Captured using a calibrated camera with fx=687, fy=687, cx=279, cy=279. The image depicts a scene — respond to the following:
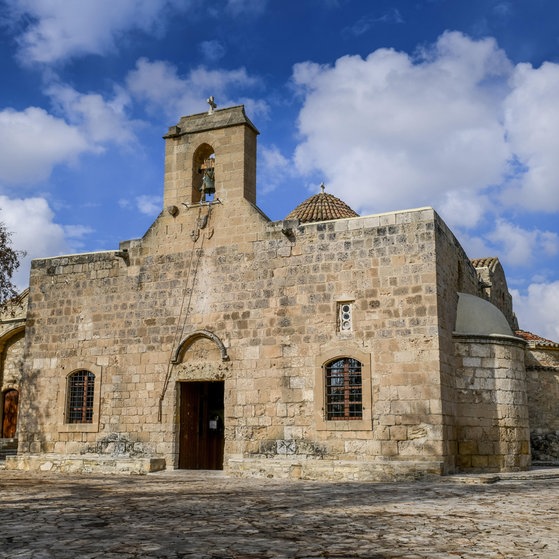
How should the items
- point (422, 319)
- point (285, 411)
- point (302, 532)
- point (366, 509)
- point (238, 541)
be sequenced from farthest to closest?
point (285, 411) → point (422, 319) → point (366, 509) → point (302, 532) → point (238, 541)

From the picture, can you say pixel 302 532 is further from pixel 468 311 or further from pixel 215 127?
pixel 215 127

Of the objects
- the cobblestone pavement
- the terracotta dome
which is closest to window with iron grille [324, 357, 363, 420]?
the cobblestone pavement

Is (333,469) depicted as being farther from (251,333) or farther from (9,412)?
(9,412)

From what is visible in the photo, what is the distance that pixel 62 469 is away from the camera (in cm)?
1416

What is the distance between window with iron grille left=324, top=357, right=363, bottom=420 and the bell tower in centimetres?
403

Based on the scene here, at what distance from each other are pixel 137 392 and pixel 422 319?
6.13 meters

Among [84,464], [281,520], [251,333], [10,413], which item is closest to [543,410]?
[251,333]

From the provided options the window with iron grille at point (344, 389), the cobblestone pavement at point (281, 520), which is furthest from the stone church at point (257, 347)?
the cobblestone pavement at point (281, 520)

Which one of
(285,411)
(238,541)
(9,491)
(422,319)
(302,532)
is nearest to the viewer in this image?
(238,541)

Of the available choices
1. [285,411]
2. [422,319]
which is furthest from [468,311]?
[285,411]

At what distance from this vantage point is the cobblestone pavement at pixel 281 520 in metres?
5.18

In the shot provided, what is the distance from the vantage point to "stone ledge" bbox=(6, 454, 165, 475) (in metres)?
13.4

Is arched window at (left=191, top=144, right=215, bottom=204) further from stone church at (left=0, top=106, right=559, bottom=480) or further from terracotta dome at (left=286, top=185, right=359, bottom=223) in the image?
terracotta dome at (left=286, top=185, right=359, bottom=223)

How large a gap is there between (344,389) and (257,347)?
6.30 feet
